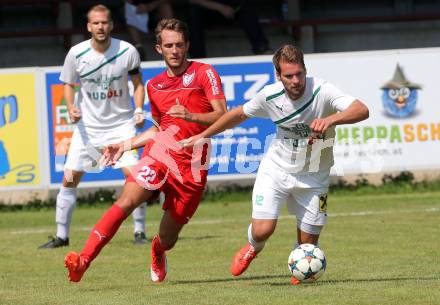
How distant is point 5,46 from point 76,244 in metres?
7.78

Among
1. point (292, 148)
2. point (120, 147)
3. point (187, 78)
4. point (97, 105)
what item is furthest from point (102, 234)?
point (97, 105)

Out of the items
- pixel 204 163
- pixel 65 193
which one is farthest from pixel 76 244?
pixel 204 163

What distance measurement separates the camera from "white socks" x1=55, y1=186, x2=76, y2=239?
12.8 m

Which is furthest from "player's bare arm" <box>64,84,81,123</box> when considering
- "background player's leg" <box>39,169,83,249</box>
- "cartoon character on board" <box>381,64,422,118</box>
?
"cartoon character on board" <box>381,64,422,118</box>

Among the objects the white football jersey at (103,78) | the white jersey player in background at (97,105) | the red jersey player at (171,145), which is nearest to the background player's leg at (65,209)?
the white jersey player in background at (97,105)

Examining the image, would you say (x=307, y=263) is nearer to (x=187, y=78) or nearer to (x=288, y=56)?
(x=288, y=56)

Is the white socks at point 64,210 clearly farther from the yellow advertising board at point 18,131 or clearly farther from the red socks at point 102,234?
the red socks at point 102,234

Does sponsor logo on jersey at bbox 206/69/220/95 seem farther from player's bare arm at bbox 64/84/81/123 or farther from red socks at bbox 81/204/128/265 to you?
player's bare arm at bbox 64/84/81/123

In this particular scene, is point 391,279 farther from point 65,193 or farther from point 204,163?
point 65,193

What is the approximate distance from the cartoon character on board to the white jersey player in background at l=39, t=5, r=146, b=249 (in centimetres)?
507

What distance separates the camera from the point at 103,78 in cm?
1277

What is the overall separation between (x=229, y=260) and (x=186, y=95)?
2.18m

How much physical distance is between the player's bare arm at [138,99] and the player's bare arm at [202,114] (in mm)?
2845

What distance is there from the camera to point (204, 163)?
32.1 ft
